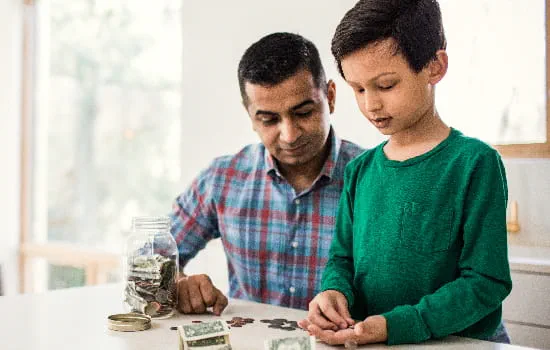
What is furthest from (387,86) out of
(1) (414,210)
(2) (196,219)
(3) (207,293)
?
(2) (196,219)

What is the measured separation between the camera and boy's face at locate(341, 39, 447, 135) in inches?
54.7

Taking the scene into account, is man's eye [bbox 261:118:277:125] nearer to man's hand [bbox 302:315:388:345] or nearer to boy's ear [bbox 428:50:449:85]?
boy's ear [bbox 428:50:449:85]

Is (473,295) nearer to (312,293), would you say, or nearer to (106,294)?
(312,293)

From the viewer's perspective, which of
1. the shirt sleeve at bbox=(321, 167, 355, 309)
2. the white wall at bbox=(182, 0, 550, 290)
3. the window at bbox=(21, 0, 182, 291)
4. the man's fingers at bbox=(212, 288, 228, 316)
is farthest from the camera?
the window at bbox=(21, 0, 182, 291)

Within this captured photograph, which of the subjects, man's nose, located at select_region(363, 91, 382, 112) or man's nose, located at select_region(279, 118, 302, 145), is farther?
man's nose, located at select_region(279, 118, 302, 145)

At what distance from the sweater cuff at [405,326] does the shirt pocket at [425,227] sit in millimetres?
142

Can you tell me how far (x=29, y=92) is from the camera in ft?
15.8

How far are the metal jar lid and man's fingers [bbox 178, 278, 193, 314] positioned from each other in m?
0.17

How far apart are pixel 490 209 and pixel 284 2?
7.06 ft

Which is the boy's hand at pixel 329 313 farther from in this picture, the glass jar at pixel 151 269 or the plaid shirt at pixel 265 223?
the plaid shirt at pixel 265 223

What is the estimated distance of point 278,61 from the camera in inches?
75.1

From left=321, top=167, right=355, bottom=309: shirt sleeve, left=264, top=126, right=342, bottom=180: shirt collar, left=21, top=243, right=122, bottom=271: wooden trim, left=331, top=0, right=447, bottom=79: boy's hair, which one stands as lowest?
left=21, top=243, right=122, bottom=271: wooden trim

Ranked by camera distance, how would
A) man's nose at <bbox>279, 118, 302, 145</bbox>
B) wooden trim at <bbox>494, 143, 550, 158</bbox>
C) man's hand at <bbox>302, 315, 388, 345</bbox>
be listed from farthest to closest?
wooden trim at <bbox>494, 143, 550, 158</bbox> → man's nose at <bbox>279, 118, 302, 145</bbox> → man's hand at <bbox>302, 315, 388, 345</bbox>

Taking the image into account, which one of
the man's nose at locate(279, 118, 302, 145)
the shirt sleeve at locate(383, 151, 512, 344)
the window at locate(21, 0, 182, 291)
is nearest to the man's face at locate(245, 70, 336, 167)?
the man's nose at locate(279, 118, 302, 145)
